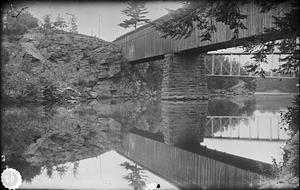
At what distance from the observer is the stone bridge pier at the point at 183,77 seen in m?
21.5

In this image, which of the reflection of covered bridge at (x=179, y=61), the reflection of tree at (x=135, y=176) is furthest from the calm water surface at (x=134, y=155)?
the reflection of covered bridge at (x=179, y=61)

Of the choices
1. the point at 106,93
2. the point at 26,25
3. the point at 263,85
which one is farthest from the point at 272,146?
the point at 263,85

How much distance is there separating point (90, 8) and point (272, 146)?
14.7 ft

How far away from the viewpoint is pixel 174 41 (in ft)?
68.7

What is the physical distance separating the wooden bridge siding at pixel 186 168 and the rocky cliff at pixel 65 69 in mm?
11413

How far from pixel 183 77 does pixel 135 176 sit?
16.9 m

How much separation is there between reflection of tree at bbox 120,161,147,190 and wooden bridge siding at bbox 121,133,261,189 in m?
0.19

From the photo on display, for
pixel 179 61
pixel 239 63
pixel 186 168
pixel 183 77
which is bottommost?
pixel 186 168

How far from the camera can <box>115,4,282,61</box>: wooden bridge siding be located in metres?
13.9

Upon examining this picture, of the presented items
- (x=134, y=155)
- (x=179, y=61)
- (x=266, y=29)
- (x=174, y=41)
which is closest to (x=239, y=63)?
(x=179, y=61)

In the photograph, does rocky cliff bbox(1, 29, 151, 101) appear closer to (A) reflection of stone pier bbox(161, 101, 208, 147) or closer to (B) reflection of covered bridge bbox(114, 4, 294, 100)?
(B) reflection of covered bridge bbox(114, 4, 294, 100)

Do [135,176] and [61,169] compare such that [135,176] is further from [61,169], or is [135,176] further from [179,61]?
[179,61]

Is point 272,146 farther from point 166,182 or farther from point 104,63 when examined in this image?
point 104,63

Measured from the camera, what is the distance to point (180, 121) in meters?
12.4
